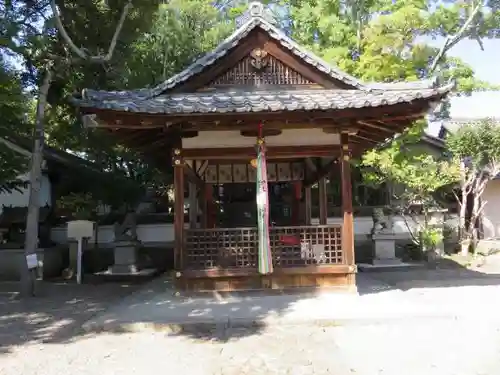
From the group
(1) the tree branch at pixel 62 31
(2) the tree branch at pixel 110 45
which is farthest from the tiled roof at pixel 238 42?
(1) the tree branch at pixel 62 31

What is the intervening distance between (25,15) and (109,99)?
4.74 meters

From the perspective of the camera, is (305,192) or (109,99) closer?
(109,99)

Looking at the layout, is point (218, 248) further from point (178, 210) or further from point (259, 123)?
point (259, 123)

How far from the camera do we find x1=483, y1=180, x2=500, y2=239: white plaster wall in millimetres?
19734

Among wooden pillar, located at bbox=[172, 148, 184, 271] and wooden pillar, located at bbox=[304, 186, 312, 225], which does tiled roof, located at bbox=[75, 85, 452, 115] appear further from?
wooden pillar, located at bbox=[304, 186, 312, 225]

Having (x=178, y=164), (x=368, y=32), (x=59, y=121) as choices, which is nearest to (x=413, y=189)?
(x=368, y=32)

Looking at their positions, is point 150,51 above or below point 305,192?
above

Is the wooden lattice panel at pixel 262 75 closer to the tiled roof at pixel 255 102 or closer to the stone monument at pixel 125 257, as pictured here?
the tiled roof at pixel 255 102

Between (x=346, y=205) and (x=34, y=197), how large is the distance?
7.27 meters

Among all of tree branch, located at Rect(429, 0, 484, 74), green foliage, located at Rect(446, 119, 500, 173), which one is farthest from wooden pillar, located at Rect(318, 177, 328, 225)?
tree branch, located at Rect(429, 0, 484, 74)

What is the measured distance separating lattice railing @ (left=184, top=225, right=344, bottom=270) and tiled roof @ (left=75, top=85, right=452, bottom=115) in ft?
8.49

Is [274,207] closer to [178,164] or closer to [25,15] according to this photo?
[178,164]

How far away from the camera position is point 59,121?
603 inches

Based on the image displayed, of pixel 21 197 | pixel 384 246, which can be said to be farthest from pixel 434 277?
pixel 21 197
